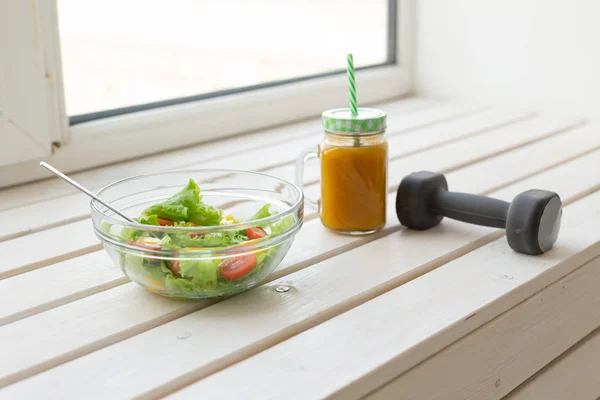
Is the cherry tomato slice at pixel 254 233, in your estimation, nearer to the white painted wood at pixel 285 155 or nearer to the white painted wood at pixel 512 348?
the white painted wood at pixel 512 348

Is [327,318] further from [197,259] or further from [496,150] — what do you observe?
[496,150]

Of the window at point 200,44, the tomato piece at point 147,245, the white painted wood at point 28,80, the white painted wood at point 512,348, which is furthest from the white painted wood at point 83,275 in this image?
the window at point 200,44

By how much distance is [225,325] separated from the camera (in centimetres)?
78

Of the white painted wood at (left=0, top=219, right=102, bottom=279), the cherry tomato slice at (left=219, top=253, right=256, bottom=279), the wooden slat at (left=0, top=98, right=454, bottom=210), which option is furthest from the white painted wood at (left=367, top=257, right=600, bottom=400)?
the wooden slat at (left=0, top=98, right=454, bottom=210)

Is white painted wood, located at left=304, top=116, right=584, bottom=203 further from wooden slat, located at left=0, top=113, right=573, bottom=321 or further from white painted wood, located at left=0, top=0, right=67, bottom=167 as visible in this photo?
white painted wood, located at left=0, top=0, right=67, bottom=167

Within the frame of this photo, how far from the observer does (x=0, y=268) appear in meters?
0.93

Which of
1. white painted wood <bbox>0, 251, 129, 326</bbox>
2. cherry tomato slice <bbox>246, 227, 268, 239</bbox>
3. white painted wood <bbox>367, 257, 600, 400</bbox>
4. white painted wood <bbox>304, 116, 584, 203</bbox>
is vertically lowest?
white painted wood <bbox>367, 257, 600, 400</bbox>

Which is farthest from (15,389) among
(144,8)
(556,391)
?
(144,8)

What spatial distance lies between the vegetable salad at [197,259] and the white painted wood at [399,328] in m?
0.04

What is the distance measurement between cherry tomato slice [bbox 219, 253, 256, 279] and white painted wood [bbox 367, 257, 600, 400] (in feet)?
0.60

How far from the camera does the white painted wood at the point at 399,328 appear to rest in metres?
0.68

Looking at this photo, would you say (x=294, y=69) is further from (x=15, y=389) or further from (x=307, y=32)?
(x=15, y=389)

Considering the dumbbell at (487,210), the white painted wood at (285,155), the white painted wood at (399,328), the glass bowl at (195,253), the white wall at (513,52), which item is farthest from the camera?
the white wall at (513,52)

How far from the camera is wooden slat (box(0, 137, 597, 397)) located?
69 centimetres
